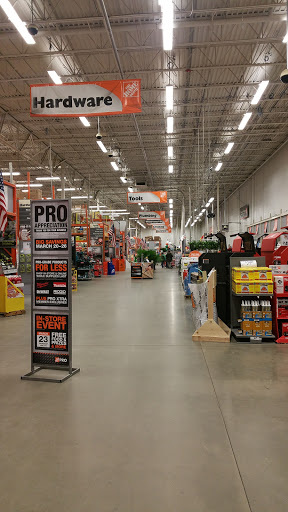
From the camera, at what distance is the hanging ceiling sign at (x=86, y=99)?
268 inches

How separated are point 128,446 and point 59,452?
0.49 m

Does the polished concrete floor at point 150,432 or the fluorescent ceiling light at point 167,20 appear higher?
the fluorescent ceiling light at point 167,20

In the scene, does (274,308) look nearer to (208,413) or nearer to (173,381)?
(173,381)

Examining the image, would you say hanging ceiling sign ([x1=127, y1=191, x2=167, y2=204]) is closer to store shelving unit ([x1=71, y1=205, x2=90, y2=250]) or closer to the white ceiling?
the white ceiling

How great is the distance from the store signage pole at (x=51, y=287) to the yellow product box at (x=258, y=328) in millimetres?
2910

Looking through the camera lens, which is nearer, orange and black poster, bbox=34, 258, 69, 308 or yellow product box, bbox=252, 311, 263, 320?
orange and black poster, bbox=34, 258, 69, 308

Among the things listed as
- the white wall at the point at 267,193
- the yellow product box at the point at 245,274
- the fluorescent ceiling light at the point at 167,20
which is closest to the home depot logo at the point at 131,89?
the fluorescent ceiling light at the point at 167,20

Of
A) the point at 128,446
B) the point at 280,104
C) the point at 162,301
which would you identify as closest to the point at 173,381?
the point at 128,446

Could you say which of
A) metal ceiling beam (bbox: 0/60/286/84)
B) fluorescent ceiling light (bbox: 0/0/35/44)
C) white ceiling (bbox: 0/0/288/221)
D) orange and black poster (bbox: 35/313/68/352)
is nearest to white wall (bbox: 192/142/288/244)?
white ceiling (bbox: 0/0/288/221)

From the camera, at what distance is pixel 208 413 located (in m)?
2.95

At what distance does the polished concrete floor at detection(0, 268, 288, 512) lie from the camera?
6.44ft

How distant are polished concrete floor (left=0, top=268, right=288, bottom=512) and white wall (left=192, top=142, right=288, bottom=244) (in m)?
14.7

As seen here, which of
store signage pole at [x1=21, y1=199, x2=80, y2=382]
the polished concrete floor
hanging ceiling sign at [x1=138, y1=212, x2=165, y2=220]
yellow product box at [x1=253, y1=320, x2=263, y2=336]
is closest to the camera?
the polished concrete floor

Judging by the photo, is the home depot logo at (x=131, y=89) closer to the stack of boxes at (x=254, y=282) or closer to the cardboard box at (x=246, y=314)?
the stack of boxes at (x=254, y=282)
